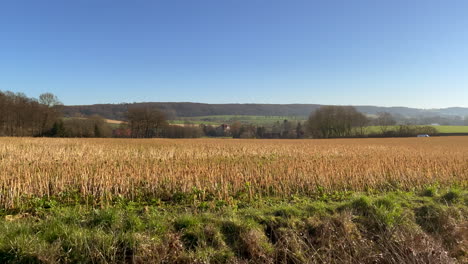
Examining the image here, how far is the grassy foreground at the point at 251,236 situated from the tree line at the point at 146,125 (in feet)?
196

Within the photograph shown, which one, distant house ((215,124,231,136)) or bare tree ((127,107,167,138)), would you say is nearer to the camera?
bare tree ((127,107,167,138))

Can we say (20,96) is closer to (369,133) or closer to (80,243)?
(80,243)

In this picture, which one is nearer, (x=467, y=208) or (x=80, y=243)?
(x=80, y=243)

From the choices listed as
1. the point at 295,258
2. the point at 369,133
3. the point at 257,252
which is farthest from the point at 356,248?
the point at 369,133

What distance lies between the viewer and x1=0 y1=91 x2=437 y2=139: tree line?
174 ft

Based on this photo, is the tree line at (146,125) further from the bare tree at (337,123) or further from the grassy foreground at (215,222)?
the grassy foreground at (215,222)

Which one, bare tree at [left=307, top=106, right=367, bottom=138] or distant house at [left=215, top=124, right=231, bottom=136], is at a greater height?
bare tree at [left=307, top=106, right=367, bottom=138]

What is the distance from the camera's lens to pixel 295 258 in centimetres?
448

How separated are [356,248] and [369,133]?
85449 mm

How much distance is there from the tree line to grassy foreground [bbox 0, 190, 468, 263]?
59.7 metres

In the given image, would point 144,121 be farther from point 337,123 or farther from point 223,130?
point 337,123

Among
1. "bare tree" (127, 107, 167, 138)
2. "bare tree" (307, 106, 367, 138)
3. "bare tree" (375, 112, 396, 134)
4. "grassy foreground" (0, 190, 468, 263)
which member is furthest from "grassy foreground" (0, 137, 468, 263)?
"bare tree" (375, 112, 396, 134)

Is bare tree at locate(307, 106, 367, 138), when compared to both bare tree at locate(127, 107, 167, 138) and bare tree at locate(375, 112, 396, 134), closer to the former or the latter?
bare tree at locate(375, 112, 396, 134)

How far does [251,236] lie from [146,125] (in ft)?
229
